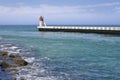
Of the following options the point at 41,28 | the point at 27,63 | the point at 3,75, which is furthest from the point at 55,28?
the point at 3,75

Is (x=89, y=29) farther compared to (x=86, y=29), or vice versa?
(x=86, y=29)

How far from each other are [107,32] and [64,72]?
42907 millimetres

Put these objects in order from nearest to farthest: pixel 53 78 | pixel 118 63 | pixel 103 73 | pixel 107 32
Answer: pixel 53 78, pixel 103 73, pixel 118 63, pixel 107 32

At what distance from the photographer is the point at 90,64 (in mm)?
22922

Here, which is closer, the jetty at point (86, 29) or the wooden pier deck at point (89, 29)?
the wooden pier deck at point (89, 29)

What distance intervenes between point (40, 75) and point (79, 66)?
4.37 meters

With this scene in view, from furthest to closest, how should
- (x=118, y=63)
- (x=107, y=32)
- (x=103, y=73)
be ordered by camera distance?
(x=107, y=32), (x=118, y=63), (x=103, y=73)

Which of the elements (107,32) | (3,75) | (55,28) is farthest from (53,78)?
(55,28)

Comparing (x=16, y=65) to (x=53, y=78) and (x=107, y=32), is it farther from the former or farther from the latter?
(x=107, y=32)

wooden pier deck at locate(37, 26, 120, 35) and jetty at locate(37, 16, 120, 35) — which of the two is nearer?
wooden pier deck at locate(37, 26, 120, 35)

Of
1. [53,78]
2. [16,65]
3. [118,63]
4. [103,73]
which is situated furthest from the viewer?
[118,63]

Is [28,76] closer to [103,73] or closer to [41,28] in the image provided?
[103,73]

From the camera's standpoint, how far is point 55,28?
255 feet

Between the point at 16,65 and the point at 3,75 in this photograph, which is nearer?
the point at 3,75
